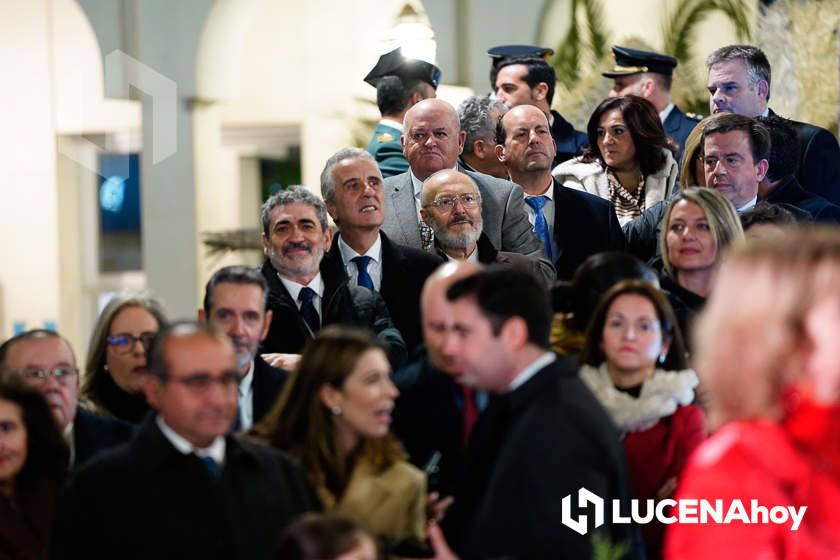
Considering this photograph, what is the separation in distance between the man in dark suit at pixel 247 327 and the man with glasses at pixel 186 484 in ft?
3.36

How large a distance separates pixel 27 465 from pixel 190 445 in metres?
0.79

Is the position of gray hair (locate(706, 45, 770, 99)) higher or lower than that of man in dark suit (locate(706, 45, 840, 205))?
higher

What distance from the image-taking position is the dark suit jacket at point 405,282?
22.2 ft

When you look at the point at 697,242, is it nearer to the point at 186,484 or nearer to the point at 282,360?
the point at 282,360

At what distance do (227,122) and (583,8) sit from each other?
304 cm

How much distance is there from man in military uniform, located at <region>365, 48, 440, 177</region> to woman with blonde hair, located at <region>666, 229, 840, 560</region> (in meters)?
4.60

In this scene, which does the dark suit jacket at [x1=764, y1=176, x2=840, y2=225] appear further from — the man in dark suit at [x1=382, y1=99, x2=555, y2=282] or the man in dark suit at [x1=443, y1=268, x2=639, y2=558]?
the man in dark suit at [x1=443, y1=268, x2=639, y2=558]

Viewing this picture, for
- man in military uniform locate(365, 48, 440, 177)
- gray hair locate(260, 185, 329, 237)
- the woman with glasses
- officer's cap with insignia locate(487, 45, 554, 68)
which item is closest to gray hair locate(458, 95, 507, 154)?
man in military uniform locate(365, 48, 440, 177)

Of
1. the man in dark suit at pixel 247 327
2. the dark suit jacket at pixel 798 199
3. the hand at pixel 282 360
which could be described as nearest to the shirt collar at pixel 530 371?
the man in dark suit at pixel 247 327

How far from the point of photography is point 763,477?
359 cm

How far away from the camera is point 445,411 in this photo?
545cm

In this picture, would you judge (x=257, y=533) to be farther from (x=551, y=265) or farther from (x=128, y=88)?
(x=128, y=88)

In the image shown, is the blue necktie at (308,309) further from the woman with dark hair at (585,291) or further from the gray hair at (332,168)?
the woman with dark hair at (585,291)

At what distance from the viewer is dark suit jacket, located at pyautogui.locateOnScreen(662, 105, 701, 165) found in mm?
8750
